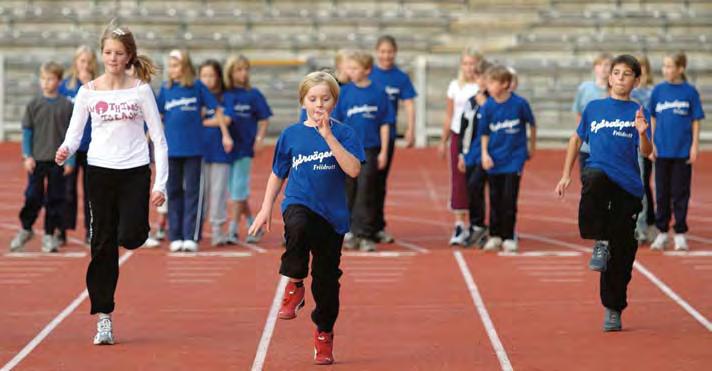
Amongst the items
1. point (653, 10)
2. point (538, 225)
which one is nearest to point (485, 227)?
point (538, 225)

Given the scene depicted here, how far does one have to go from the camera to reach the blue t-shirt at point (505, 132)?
44.8 ft

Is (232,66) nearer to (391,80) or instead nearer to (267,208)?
(391,80)

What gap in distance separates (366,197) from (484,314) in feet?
13.3

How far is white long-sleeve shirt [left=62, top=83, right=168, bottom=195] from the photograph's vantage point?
29.9 feet

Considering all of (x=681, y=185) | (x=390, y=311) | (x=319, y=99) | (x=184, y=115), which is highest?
(x=319, y=99)

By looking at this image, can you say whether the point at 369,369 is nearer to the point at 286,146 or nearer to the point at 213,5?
the point at 286,146

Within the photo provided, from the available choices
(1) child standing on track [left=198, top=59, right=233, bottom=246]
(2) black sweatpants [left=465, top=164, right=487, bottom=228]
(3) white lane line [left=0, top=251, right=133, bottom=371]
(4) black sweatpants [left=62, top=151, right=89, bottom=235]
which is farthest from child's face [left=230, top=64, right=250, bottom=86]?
(3) white lane line [left=0, top=251, right=133, bottom=371]

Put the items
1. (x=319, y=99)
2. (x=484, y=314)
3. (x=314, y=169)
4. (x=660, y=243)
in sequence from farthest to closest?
(x=660, y=243) → (x=484, y=314) → (x=314, y=169) → (x=319, y=99)

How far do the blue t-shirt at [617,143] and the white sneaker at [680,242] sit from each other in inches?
158

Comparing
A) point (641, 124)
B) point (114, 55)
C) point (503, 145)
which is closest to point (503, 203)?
point (503, 145)

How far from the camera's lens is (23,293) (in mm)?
11180

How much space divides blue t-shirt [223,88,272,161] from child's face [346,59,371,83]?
1.33 metres

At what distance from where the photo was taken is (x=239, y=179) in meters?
14.9

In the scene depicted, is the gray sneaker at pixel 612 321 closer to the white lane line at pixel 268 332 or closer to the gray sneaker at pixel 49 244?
the white lane line at pixel 268 332
